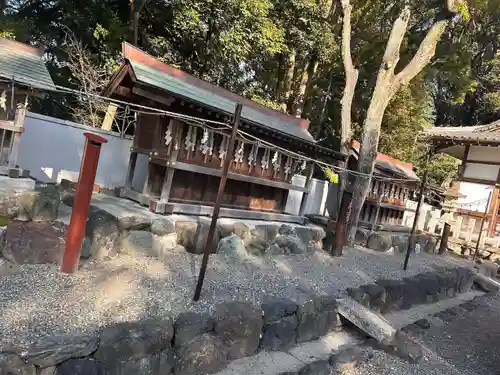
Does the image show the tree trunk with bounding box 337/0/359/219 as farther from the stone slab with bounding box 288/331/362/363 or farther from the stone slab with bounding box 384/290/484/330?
the stone slab with bounding box 288/331/362/363

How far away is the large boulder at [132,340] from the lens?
12.2ft

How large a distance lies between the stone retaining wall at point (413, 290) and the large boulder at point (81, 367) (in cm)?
465

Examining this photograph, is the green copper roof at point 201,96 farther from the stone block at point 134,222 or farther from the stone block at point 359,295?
the stone block at point 359,295

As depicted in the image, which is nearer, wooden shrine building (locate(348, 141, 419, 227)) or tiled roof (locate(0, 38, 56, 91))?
tiled roof (locate(0, 38, 56, 91))

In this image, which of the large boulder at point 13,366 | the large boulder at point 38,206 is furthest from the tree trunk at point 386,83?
the large boulder at point 13,366

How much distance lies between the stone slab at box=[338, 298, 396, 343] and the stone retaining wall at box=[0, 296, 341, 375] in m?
0.44

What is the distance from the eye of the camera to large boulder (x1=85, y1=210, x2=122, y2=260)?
559 centimetres

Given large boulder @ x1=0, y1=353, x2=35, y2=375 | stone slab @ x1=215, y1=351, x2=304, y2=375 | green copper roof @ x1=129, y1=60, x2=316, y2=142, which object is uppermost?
green copper roof @ x1=129, y1=60, x2=316, y2=142

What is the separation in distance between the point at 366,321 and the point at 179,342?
332 cm

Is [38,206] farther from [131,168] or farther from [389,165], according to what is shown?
[389,165]

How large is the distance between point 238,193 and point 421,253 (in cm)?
778

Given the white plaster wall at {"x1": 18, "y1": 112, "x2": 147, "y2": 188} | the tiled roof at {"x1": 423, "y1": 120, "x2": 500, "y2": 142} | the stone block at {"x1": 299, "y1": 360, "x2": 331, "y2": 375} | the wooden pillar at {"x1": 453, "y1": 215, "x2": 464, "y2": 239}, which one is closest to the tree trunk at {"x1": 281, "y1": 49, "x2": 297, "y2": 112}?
the tiled roof at {"x1": 423, "y1": 120, "x2": 500, "y2": 142}

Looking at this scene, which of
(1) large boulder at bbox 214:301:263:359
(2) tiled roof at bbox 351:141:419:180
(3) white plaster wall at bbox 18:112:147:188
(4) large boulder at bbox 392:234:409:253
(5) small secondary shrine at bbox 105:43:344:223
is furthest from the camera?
(2) tiled roof at bbox 351:141:419:180

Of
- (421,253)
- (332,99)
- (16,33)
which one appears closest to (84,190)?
(16,33)
